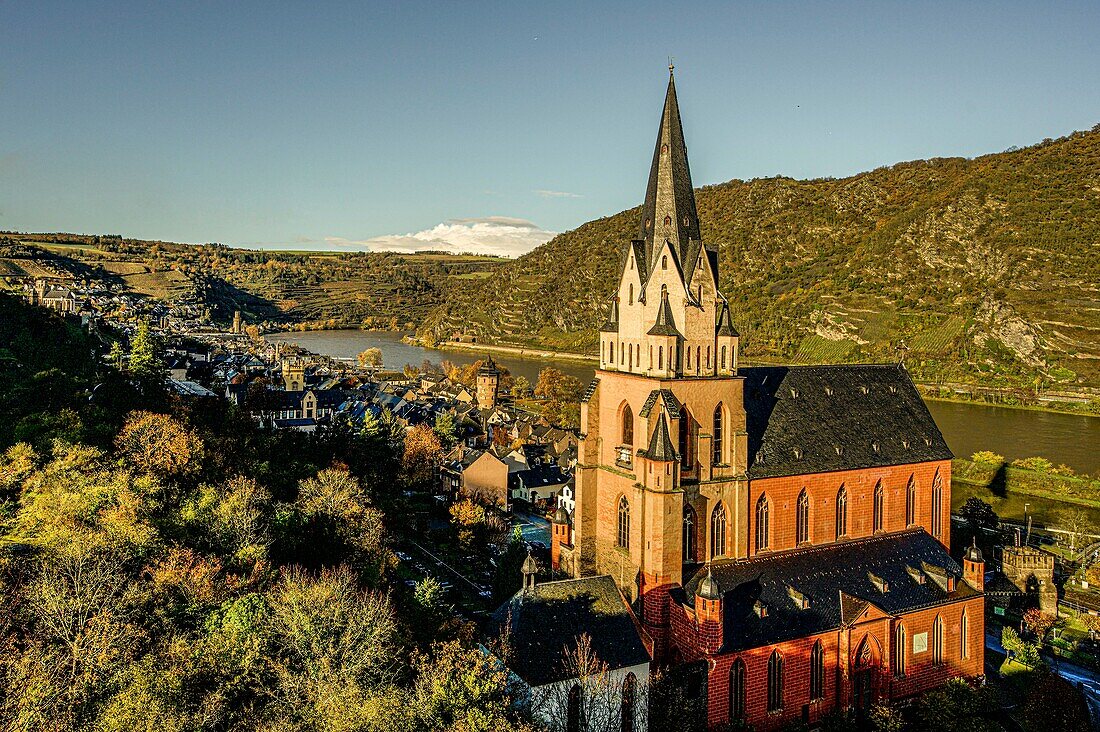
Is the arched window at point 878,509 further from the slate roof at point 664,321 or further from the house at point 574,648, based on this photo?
the house at point 574,648

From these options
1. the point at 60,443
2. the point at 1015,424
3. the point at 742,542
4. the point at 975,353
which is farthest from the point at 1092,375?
the point at 60,443

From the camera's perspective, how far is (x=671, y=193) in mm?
34531

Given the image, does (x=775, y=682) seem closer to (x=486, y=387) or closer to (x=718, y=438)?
(x=718, y=438)

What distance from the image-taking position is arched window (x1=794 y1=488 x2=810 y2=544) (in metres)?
36.6

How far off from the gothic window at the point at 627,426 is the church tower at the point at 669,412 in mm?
47

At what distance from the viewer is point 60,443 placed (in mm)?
34031

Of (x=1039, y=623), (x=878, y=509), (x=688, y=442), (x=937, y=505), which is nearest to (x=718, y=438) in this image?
(x=688, y=442)

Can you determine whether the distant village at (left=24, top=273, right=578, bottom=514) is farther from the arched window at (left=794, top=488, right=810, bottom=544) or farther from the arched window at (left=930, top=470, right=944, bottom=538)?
the arched window at (left=930, top=470, right=944, bottom=538)

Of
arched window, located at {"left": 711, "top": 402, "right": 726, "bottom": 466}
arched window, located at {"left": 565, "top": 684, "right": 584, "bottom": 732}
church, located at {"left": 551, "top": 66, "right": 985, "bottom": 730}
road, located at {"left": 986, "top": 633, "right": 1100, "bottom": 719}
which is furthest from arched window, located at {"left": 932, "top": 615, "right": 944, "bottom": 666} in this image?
arched window, located at {"left": 565, "top": 684, "right": 584, "bottom": 732}

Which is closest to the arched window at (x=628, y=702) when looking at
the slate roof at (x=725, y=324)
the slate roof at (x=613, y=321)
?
the slate roof at (x=725, y=324)

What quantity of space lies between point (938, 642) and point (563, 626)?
62.3ft

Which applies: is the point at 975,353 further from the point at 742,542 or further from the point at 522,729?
the point at 522,729

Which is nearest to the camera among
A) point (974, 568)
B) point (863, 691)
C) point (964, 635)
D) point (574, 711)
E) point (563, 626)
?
point (574, 711)

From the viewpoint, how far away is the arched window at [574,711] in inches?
1121
